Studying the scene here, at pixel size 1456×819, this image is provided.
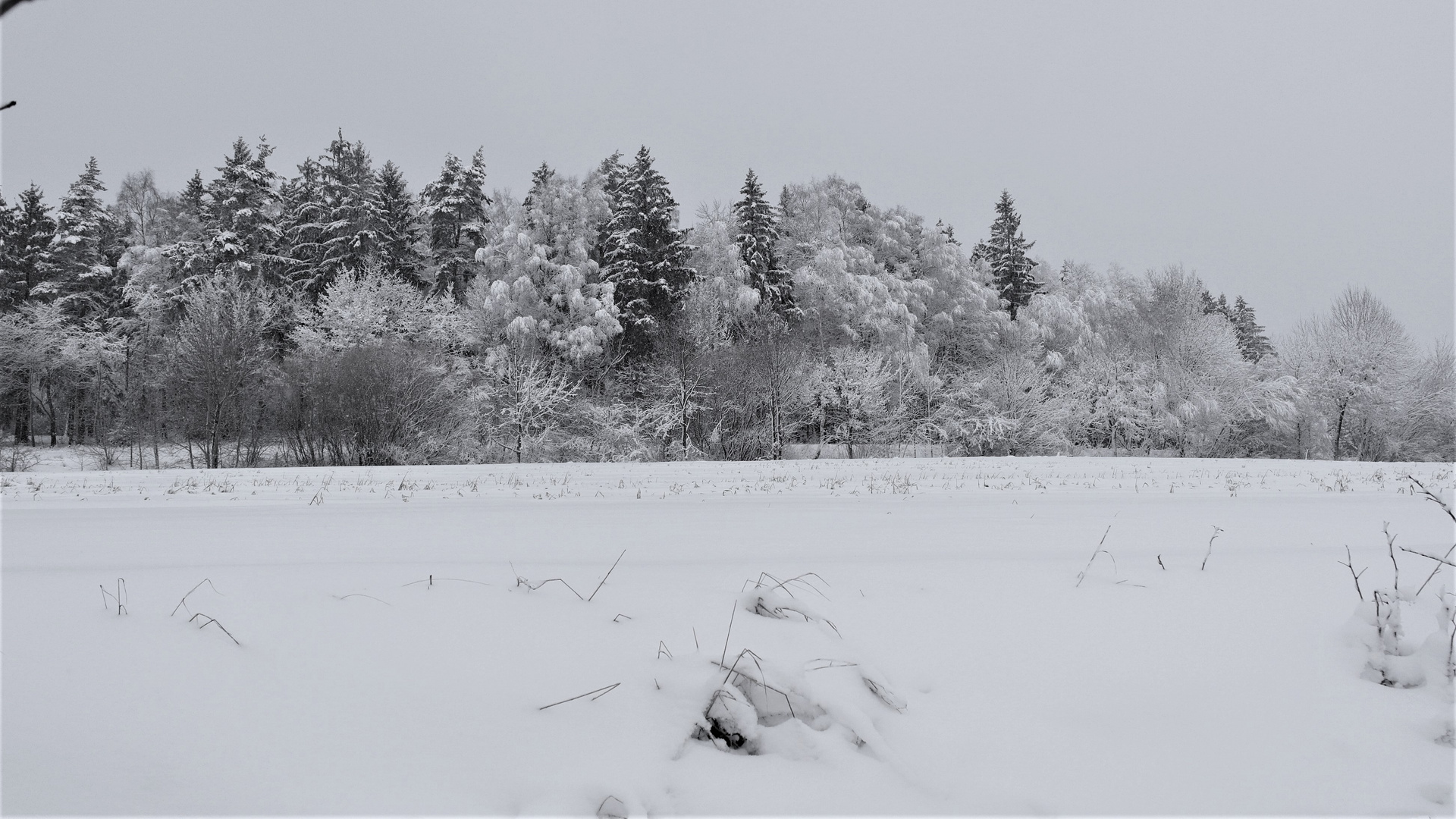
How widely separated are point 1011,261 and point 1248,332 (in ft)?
104

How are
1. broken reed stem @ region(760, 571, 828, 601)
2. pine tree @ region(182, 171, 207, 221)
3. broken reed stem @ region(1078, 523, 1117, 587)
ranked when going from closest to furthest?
broken reed stem @ region(760, 571, 828, 601) → broken reed stem @ region(1078, 523, 1117, 587) → pine tree @ region(182, 171, 207, 221)

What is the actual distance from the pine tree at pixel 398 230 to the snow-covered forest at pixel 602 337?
19 centimetres

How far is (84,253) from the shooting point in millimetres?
32344

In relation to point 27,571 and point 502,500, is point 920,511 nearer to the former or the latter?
point 502,500

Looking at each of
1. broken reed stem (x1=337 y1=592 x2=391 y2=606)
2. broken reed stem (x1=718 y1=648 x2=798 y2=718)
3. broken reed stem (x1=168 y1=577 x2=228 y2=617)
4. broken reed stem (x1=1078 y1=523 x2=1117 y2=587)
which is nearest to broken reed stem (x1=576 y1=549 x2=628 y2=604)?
broken reed stem (x1=337 y1=592 x2=391 y2=606)

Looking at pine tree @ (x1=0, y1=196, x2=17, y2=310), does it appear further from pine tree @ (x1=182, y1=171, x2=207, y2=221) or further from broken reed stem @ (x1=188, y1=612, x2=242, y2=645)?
broken reed stem @ (x1=188, y1=612, x2=242, y2=645)

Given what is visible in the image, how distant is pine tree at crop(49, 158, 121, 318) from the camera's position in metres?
31.5

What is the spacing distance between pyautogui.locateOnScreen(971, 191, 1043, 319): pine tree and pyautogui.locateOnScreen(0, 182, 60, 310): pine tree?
4849cm

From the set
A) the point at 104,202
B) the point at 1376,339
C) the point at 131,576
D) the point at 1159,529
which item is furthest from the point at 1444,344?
the point at 104,202

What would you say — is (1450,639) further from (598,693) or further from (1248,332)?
(1248,332)

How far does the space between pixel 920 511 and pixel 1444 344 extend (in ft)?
164

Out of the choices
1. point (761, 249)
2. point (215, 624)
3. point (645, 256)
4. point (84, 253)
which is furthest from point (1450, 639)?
point (84, 253)

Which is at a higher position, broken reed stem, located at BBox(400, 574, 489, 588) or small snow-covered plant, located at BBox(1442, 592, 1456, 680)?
broken reed stem, located at BBox(400, 574, 489, 588)

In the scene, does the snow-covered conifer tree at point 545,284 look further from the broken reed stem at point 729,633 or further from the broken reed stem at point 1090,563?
the broken reed stem at point 729,633
